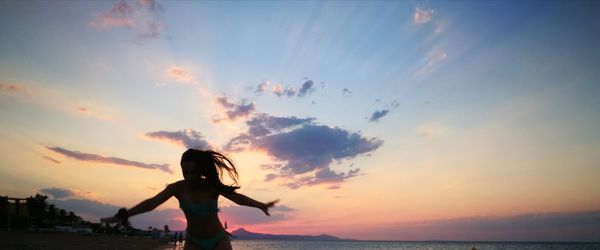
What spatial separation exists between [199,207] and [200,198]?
98 millimetres

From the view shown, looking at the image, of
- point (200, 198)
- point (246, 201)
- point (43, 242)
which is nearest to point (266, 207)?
point (246, 201)

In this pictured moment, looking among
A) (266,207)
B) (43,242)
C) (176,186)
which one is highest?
(176,186)

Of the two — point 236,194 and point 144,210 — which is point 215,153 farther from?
point 144,210

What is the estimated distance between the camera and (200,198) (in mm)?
4113

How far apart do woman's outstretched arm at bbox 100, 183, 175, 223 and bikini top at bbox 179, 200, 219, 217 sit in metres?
0.16

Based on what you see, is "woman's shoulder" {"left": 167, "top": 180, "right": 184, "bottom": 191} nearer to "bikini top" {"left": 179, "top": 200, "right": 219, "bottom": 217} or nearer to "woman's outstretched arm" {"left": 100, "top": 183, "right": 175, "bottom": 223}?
"woman's outstretched arm" {"left": 100, "top": 183, "right": 175, "bottom": 223}

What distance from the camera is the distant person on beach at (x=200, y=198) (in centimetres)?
408

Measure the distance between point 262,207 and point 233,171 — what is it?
0.57 metres

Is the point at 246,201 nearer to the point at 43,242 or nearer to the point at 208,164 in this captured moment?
the point at 208,164

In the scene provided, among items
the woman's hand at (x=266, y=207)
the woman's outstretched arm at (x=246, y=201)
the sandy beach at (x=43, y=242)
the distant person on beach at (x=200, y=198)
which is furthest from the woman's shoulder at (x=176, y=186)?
the sandy beach at (x=43, y=242)

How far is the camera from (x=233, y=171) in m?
4.51

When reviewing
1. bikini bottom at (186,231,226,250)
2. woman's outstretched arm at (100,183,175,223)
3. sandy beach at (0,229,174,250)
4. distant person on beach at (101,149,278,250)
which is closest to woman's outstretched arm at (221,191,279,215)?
distant person on beach at (101,149,278,250)

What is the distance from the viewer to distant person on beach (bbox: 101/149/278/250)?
161 inches

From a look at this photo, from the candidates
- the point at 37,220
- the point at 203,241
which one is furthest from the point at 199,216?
the point at 37,220
